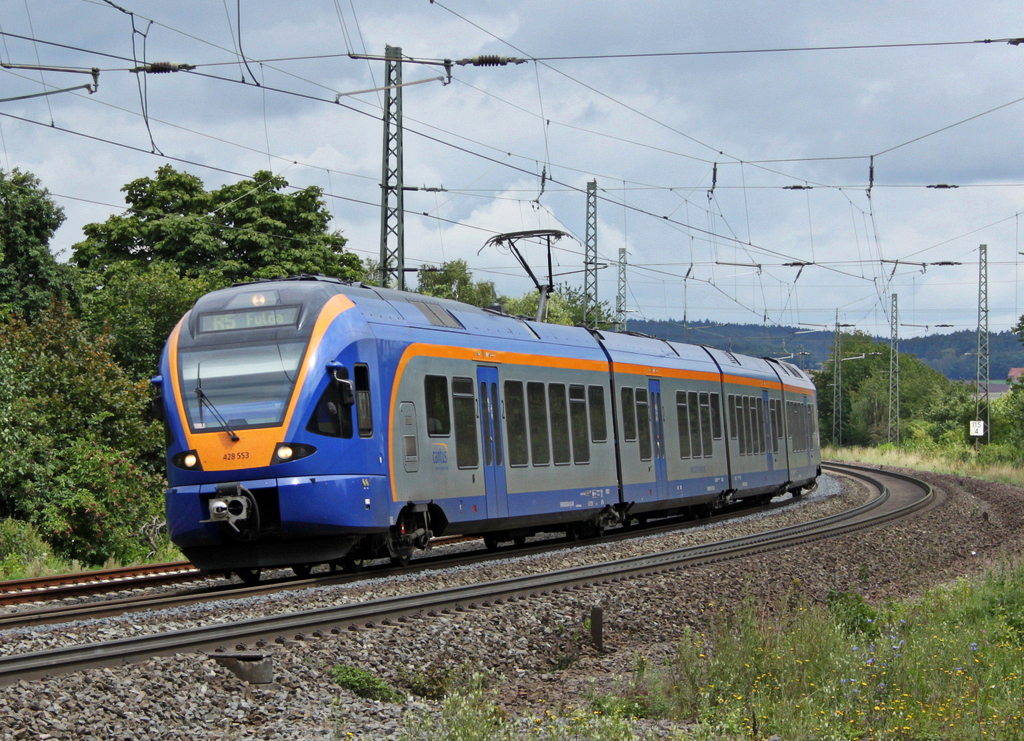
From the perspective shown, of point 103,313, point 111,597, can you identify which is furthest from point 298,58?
point 103,313

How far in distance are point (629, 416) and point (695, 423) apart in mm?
3321

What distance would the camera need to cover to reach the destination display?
13.2 meters

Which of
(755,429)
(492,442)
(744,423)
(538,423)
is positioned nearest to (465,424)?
(492,442)

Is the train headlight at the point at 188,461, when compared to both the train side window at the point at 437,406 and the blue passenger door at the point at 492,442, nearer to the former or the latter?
the train side window at the point at 437,406

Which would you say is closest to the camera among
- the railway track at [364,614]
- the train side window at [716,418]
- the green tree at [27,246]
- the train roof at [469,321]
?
the railway track at [364,614]

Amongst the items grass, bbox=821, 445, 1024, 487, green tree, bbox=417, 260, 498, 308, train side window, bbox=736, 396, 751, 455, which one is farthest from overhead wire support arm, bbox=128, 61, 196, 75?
green tree, bbox=417, 260, 498, 308

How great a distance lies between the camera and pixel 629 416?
20.3 metres

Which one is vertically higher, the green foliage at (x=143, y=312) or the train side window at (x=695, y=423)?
the green foliage at (x=143, y=312)

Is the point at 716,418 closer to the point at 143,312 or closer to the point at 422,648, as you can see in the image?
the point at 422,648

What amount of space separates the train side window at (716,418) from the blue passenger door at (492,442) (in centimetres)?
909

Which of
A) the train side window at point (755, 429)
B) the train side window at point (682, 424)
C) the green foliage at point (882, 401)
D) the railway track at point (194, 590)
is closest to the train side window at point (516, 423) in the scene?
the railway track at point (194, 590)

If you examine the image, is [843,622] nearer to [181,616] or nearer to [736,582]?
[736,582]

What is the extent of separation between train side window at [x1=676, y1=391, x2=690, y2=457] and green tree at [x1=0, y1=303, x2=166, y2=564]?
11.3m

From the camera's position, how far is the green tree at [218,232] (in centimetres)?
4612
